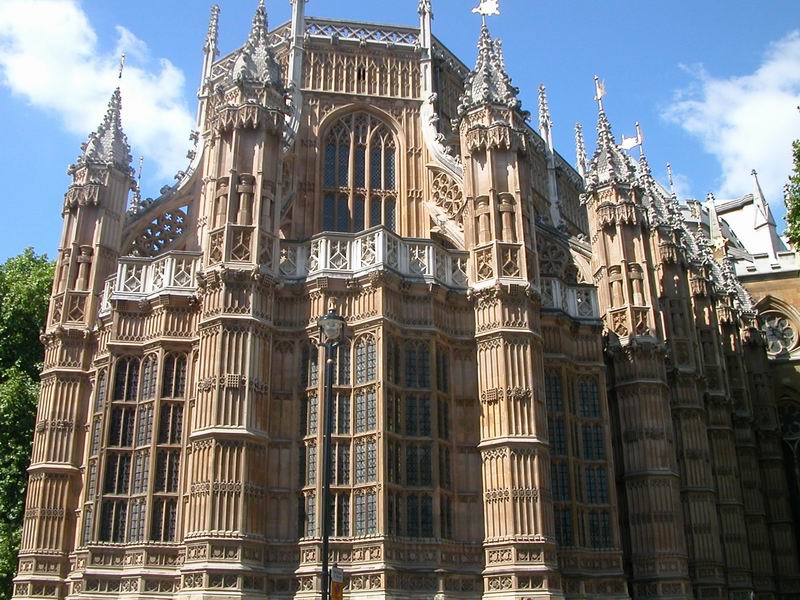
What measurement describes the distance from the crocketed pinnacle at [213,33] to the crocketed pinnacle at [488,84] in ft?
40.0

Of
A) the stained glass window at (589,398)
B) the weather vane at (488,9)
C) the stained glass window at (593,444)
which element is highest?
the weather vane at (488,9)

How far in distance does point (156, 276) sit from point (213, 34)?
14179 millimetres

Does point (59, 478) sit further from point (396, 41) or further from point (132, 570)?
point (396, 41)

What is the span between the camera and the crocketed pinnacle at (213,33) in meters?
36.3

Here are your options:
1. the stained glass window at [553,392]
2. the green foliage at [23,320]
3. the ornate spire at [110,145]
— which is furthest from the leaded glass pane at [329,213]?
the green foliage at [23,320]

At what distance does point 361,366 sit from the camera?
79.5 feet

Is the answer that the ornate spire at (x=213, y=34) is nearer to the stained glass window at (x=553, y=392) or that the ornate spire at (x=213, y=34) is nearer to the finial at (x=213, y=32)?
the finial at (x=213, y=32)

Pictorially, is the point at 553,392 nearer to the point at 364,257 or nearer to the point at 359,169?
the point at 364,257

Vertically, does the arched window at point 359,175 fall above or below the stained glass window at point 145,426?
above

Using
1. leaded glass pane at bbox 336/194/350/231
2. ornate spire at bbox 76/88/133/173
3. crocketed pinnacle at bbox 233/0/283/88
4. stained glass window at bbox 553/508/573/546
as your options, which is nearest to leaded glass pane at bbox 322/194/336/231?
leaded glass pane at bbox 336/194/350/231

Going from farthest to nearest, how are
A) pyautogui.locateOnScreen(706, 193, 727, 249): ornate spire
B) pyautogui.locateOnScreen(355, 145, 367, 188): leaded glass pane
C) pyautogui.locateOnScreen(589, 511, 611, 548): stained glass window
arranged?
1. pyautogui.locateOnScreen(706, 193, 727, 249): ornate spire
2. pyautogui.locateOnScreen(355, 145, 367, 188): leaded glass pane
3. pyautogui.locateOnScreen(589, 511, 611, 548): stained glass window

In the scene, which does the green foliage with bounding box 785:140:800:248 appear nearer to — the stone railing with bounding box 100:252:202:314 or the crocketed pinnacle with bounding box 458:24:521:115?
the crocketed pinnacle with bounding box 458:24:521:115

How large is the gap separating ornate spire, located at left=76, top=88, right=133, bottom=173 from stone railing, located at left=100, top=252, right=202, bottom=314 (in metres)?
4.99

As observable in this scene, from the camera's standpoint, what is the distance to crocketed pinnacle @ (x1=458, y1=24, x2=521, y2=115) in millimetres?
28469
